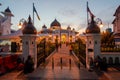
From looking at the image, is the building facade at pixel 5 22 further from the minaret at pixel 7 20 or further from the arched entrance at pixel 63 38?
the arched entrance at pixel 63 38

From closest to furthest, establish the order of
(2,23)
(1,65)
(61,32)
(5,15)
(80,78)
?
(80,78) → (1,65) → (2,23) → (5,15) → (61,32)

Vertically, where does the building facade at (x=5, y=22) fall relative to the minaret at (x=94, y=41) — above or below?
above

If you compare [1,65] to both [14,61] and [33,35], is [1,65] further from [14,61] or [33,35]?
[33,35]

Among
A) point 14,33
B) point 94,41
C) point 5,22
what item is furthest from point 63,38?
point 94,41

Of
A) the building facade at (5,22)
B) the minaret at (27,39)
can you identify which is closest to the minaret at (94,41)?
the minaret at (27,39)

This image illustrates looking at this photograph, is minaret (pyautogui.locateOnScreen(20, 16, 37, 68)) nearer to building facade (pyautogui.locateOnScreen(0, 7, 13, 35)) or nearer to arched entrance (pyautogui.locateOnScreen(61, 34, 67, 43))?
building facade (pyautogui.locateOnScreen(0, 7, 13, 35))

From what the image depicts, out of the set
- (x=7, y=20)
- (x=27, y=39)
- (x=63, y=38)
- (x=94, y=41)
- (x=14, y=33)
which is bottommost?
(x=94, y=41)

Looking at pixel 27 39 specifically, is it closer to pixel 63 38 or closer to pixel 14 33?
pixel 14 33

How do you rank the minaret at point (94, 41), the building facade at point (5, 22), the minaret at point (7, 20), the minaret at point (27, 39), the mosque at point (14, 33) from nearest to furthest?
the minaret at point (27, 39)
the minaret at point (94, 41)
the mosque at point (14, 33)
the building facade at point (5, 22)
the minaret at point (7, 20)

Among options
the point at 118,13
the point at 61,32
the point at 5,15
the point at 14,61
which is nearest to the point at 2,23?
the point at 5,15

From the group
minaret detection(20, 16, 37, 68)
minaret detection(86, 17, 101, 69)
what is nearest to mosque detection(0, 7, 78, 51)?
minaret detection(20, 16, 37, 68)

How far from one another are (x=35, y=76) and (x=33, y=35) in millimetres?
4782

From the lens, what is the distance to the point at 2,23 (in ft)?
168

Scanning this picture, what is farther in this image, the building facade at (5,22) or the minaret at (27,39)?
the building facade at (5,22)
